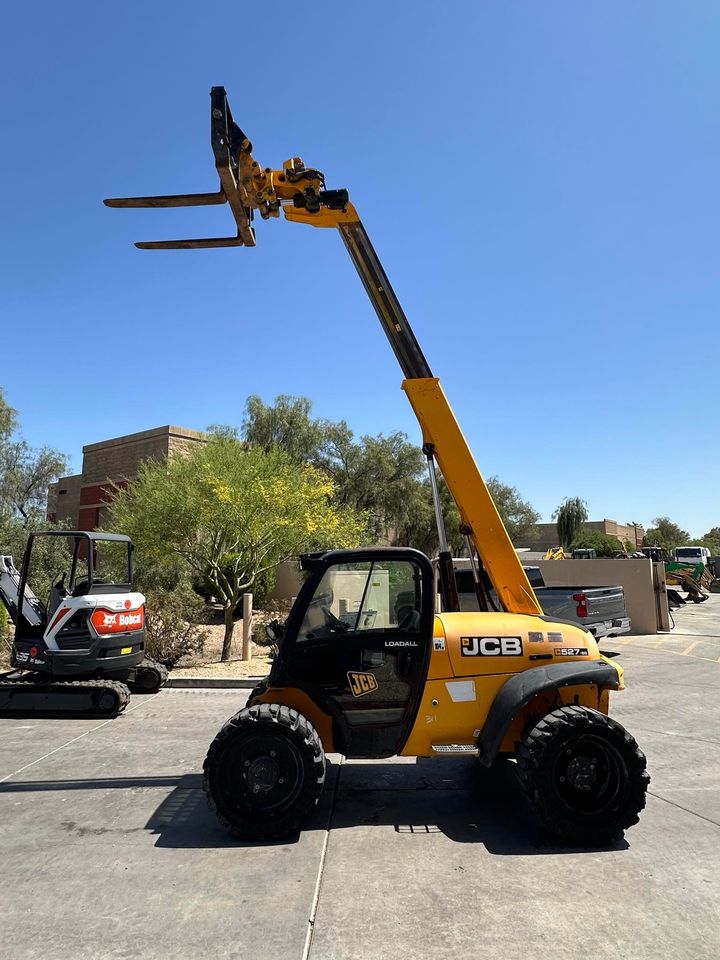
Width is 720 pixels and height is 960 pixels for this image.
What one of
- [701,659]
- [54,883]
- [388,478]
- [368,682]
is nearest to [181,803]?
[54,883]

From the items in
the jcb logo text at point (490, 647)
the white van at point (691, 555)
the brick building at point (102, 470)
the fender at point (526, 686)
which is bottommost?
the fender at point (526, 686)

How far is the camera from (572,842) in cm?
429

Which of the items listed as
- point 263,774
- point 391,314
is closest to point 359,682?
point 263,774

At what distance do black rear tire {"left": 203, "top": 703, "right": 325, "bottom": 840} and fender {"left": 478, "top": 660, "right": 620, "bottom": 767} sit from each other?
3.85 ft

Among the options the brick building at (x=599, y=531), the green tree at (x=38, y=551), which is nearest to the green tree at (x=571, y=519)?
the brick building at (x=599, y=531)

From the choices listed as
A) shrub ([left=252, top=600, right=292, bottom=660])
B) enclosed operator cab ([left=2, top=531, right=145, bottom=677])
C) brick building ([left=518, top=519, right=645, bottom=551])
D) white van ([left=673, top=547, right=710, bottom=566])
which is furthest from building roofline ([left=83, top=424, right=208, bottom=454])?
brick building ([left=518, top=519, right=645, bottom=551])

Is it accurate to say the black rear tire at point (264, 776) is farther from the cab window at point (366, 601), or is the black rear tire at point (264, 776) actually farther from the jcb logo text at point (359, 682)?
the cab window at point (366, 601)

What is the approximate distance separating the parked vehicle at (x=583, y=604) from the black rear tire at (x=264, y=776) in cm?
711

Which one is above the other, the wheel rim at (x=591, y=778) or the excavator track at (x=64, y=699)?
the wheel rim at (x=591, y=778)

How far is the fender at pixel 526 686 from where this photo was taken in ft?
14.4

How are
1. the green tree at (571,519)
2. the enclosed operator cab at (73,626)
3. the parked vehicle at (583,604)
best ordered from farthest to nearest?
the green tree at (571,519), the parked vehicle at (583,604), the enclosed operator cab at (73,626)

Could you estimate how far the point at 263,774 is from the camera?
14.3 feet

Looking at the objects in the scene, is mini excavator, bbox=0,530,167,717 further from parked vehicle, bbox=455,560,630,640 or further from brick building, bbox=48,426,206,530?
brick building, bbox=48,426,206,530

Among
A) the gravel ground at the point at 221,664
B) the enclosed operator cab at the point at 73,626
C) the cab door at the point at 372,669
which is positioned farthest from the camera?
the gravel ground at the point at 221,664
